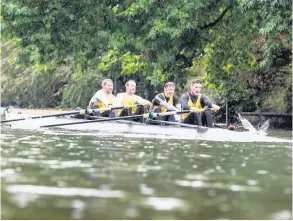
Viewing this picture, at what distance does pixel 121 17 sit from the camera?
75.3 ft

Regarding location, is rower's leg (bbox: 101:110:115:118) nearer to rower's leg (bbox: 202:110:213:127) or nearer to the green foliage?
rower's leg (bbox: 202:110:213:127)

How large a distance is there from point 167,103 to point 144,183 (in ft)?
33.6

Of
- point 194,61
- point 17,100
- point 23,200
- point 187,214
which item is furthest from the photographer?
point 17,100

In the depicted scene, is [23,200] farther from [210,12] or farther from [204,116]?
[210,12]

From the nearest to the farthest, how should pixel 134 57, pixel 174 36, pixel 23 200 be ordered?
1. pixel 23 200
2. pixel 174 36
3. pixel 134 57

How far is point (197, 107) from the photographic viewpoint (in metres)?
16.9

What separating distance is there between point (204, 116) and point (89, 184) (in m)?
9.98

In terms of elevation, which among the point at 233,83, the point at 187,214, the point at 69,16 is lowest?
the point at 187,214

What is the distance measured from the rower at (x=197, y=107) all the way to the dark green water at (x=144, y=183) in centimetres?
515

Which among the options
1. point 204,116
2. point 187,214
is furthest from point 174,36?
point 187,214

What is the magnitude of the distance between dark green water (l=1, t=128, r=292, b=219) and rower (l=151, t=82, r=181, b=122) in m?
5.87

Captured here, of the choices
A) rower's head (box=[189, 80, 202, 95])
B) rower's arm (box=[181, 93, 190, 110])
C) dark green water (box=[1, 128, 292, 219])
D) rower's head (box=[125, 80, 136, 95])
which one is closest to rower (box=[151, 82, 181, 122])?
rower's arm (box=[181, 93, 190, 110])

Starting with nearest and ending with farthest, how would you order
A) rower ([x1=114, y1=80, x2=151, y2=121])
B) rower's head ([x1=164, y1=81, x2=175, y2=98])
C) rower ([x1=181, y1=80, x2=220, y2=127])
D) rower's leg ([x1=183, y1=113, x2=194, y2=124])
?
rower ([x1=181, y1=80, x2=220, y2=127]) → rower's leg ([x1=183, y1=113, x2=194, y2=124]) → rower's head ([x1=164, y1=81, x2=175, y2=98]) → rower ([x1=114, y1=80, x2=151, y2=121])

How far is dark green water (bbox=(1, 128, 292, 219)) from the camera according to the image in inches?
215
